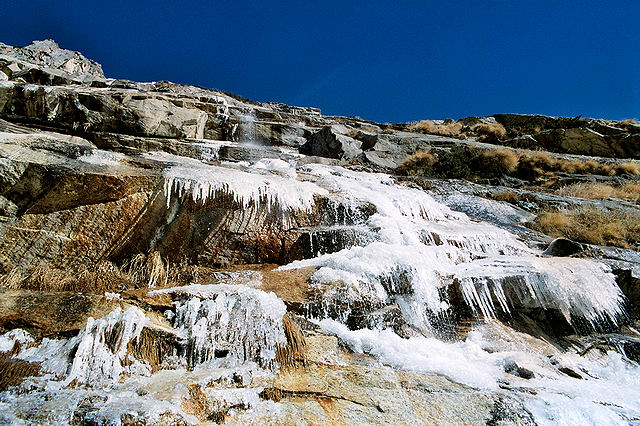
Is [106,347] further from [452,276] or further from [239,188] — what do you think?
[452,276]

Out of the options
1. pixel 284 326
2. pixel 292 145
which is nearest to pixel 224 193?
pixel 284 326

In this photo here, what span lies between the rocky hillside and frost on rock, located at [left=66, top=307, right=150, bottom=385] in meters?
0.02

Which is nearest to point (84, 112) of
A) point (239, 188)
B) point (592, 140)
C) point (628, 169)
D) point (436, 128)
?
point (239, 188)

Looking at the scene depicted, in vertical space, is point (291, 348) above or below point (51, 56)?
below

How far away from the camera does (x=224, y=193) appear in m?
7.92

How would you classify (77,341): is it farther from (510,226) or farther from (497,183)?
(497,183)

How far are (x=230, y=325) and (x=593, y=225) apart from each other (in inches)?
443

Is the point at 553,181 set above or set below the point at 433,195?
above

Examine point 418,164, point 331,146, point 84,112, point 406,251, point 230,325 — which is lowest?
point 230,325

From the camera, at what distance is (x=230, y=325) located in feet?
16.0

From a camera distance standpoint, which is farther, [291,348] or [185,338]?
[291,348]

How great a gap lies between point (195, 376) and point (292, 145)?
16.7m

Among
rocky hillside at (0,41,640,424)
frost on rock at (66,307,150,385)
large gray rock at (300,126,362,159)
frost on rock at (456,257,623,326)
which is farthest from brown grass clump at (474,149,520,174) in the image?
frost on rock at (66,307,150,385)

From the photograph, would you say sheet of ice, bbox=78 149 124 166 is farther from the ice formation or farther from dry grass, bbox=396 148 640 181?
dry grass, bbox=396 148 640 181
